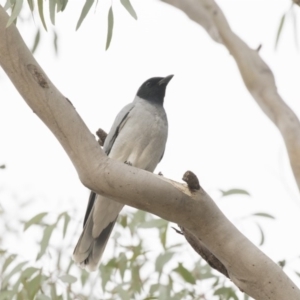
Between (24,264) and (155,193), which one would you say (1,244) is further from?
(155,193)

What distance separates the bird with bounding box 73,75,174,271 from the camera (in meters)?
3.94

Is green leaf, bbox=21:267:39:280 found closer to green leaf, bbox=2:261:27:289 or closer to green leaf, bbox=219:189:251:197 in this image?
green leaf, bbox=2:261:27:289

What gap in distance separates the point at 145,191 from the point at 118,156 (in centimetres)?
155

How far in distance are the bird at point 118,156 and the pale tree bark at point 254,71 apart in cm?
59

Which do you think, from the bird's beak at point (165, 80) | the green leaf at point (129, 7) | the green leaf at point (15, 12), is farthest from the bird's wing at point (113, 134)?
the green leaf at point (15, 12)

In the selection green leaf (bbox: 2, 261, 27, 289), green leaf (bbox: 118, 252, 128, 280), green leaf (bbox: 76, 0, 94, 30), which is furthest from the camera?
green leaf (bbox: 118, 252, 128, 280)

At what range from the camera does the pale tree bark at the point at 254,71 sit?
130 inches

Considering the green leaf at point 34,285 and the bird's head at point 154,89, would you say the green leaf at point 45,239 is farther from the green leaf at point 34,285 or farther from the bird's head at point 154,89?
the bird's head at point 154,89

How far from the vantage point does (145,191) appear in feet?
8.05

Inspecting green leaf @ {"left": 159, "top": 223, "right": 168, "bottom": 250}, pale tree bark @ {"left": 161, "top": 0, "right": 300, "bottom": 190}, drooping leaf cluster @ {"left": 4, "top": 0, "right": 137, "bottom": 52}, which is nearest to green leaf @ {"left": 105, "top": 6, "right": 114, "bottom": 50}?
drooping leaf cluster @ {"left": 4, "top": 0, "right": 137, "bottom": 52}

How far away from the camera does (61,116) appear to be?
2549 millimetres

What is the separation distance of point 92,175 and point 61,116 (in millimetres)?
233

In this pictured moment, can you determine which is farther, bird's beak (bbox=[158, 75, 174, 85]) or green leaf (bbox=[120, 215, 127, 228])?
bird's beak (bbox=[158, 75, 174, 85])

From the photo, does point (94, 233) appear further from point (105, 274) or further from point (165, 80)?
point (165, 80)
